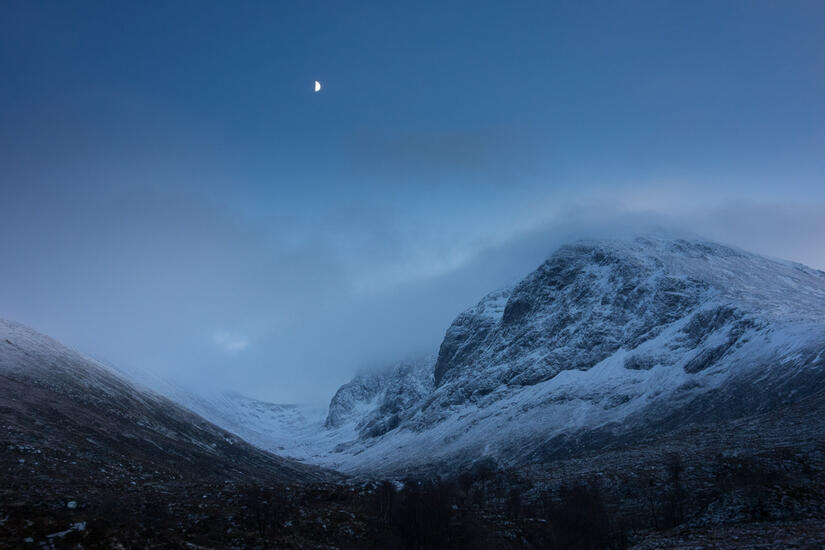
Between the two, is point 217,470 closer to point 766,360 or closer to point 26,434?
point 26,434

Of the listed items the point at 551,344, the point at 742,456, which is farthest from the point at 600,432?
the point at 551,344

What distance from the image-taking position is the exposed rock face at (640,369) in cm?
10181

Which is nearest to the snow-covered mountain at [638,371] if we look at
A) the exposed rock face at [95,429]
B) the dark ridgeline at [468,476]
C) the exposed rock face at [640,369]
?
the exposed rock face at [640,369]

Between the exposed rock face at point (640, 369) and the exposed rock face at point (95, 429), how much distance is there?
52360 millimetres

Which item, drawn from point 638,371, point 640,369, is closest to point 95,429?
point 638,371

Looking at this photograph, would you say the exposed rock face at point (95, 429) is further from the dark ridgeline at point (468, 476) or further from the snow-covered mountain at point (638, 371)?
the snow-covered mountain at point (638, 371)

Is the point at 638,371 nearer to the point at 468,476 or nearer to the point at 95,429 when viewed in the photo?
the point at 468,476

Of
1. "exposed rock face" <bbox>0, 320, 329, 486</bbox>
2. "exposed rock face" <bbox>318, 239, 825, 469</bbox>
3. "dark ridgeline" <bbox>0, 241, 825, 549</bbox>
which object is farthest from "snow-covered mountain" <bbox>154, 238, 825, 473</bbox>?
"exposed rock face" <bbox>0, 320, 329, 486</bbox>

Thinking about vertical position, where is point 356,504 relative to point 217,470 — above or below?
above

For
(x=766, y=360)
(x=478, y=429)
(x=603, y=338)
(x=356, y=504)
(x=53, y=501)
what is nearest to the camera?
(x=53, y=501)

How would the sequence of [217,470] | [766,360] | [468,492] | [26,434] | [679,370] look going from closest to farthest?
[26,434], [468,492], [217,470], [766,360], [679,370]

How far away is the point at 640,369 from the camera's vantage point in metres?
141

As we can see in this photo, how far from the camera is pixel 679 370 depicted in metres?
128

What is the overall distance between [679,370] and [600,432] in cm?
3498
